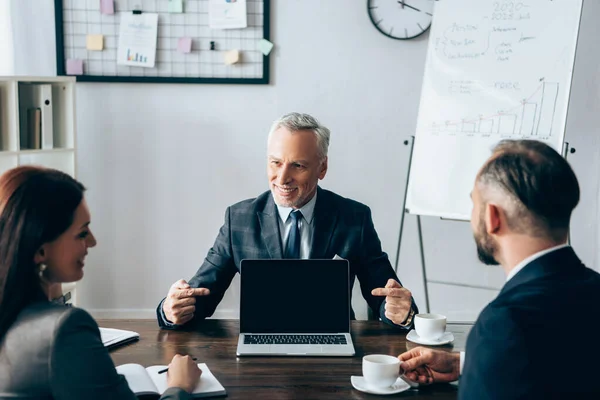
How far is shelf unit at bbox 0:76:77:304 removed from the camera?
9.73ft

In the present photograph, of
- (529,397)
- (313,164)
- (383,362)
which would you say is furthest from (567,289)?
(313,164)

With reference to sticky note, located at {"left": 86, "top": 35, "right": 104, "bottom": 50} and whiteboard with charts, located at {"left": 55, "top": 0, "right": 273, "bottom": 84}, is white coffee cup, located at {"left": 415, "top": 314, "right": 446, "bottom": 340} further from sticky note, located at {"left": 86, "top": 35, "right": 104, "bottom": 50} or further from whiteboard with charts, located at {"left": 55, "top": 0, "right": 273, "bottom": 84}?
sticky note, located at {"left": 86, "top": 35, "right": 104, "bottom": 50}

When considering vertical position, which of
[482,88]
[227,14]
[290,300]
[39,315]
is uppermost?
[227,14]

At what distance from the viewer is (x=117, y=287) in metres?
3.73

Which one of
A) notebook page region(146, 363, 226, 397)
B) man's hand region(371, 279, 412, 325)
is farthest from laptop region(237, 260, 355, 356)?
notebook page region(146, 363, 226, 397)

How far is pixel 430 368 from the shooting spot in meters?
1.46

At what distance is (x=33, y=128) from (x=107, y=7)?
0.79 meters

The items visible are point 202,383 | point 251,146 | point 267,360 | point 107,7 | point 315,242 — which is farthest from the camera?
point 251,146

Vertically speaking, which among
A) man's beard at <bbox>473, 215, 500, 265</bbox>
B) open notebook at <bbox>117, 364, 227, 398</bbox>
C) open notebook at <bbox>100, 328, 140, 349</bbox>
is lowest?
open notebook at <bbox>100, 328, 140, 349</bbox>

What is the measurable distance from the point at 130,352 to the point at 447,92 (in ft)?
6.73

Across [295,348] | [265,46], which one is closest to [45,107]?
[265,46]

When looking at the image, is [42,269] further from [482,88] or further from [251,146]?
[251,146]

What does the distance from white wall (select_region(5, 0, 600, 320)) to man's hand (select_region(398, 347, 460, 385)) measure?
7.40ft

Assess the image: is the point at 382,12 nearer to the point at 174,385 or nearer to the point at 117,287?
the point at 117,287
